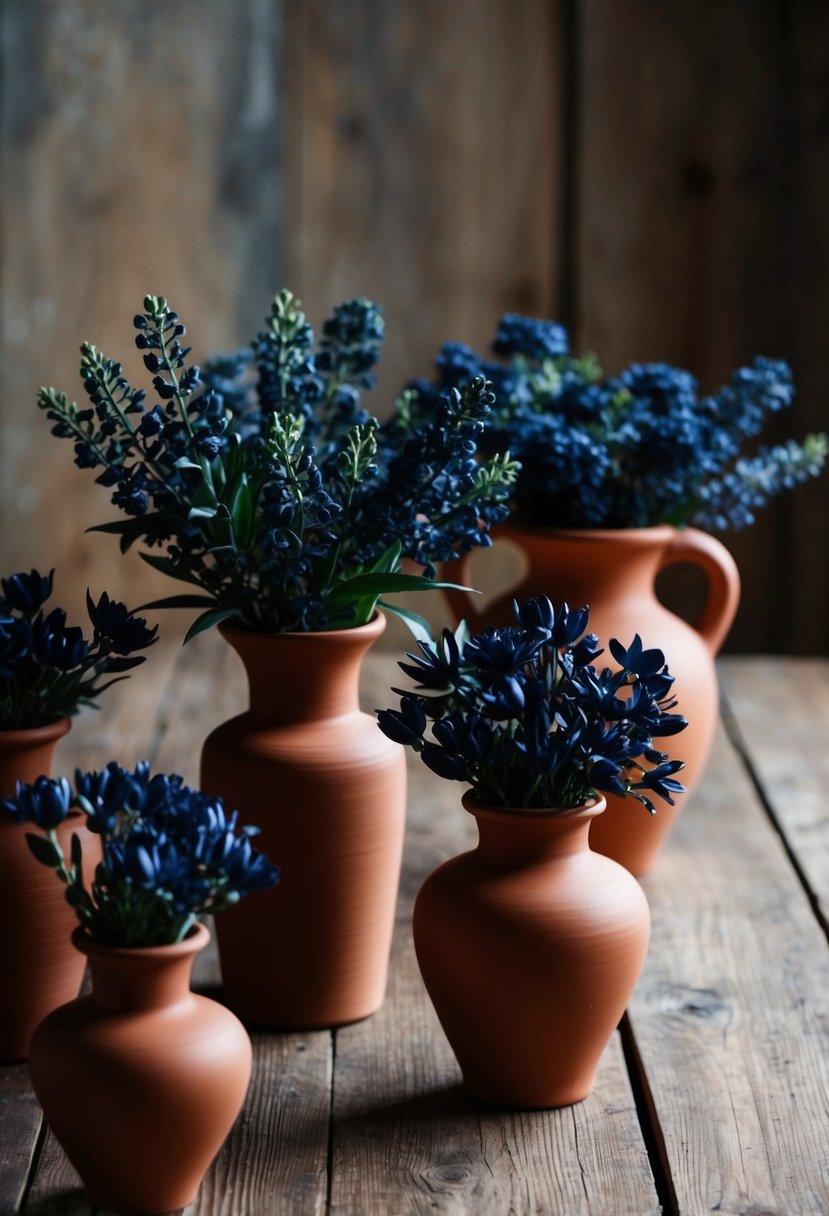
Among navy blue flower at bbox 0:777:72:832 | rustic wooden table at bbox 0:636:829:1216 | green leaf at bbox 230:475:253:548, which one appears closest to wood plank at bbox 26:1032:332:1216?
rustic wooden table at bbox 0:636:829:1216

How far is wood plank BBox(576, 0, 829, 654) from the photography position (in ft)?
7.64

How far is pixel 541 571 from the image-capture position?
1.25 meters

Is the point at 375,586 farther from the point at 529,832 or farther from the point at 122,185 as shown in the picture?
the point at 122,185

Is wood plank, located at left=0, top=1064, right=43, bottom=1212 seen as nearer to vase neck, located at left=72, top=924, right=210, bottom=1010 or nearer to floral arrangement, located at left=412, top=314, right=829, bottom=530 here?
vase neck, located at left=72, top=924, right=210, bottom=1010

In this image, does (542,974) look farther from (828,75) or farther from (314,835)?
(828,75)

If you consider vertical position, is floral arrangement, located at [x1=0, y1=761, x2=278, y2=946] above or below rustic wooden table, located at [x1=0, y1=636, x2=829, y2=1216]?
above

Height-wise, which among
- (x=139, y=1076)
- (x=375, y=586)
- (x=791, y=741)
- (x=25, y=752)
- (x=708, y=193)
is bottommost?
(x=791, y=741)

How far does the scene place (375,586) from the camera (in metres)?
Answer: 0.95

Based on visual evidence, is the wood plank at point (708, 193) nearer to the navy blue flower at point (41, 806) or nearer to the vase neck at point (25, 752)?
the vase neck at point (25, 752)

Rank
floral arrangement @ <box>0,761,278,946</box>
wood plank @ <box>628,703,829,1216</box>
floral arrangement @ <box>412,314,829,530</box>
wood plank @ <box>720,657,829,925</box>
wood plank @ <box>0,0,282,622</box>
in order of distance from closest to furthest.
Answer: floral arrangement @ <box>0,761,278,946</box> < wood plank @ <box>628,703,829,1216</box> < floral arrangement @ <box>412,314,829,530</box> < wood plank @ <box>720,657,829,925</box> < wood plank @ <box>0,0,282,622</box>

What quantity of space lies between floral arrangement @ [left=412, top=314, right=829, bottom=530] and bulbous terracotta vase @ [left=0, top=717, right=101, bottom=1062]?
453mm

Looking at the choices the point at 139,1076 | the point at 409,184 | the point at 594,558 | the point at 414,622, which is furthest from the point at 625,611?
the point at 409,184

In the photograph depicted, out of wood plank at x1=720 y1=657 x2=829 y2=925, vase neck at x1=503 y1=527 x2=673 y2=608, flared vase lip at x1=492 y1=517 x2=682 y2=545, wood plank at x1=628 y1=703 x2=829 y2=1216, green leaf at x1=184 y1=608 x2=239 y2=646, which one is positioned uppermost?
green leaf at x1=184 y1=608 x2=239 y2=646

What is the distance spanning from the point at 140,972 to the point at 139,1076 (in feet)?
0.17
